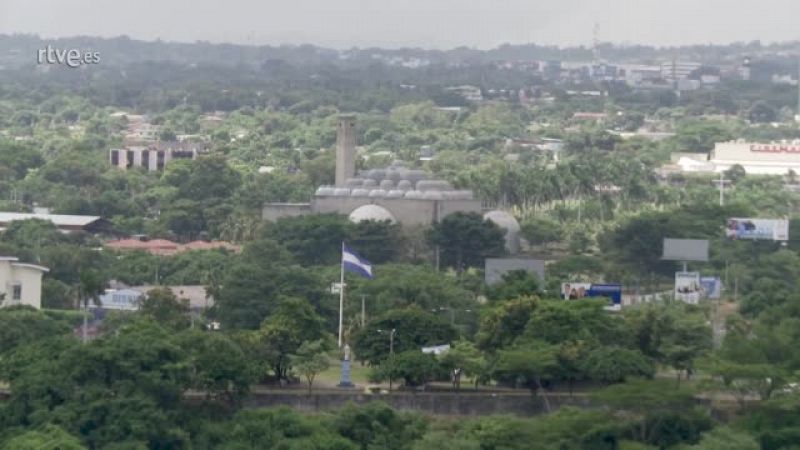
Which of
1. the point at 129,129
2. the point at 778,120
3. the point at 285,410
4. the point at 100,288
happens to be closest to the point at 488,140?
the point at 129,129

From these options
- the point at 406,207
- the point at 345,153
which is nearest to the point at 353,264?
the point at 406,207

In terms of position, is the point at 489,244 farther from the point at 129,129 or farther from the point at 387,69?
the point at 387,69

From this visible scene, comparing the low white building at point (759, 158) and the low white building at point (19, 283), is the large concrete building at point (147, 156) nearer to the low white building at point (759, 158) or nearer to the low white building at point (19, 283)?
the low white building at point (759, 158)

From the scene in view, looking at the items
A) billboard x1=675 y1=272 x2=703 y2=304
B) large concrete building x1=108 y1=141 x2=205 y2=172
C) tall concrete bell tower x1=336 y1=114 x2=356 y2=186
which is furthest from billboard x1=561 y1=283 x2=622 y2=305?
large concrete building x1=108 y1=141 x2=205 y2=172

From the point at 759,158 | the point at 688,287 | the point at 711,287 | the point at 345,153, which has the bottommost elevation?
the point at 759,158

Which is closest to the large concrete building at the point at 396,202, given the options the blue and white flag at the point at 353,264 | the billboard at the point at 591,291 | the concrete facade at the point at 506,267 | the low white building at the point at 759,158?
the concrete facade at the point at 506,267

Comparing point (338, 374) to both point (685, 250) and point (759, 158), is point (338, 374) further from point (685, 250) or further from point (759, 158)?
point (759, 158)
